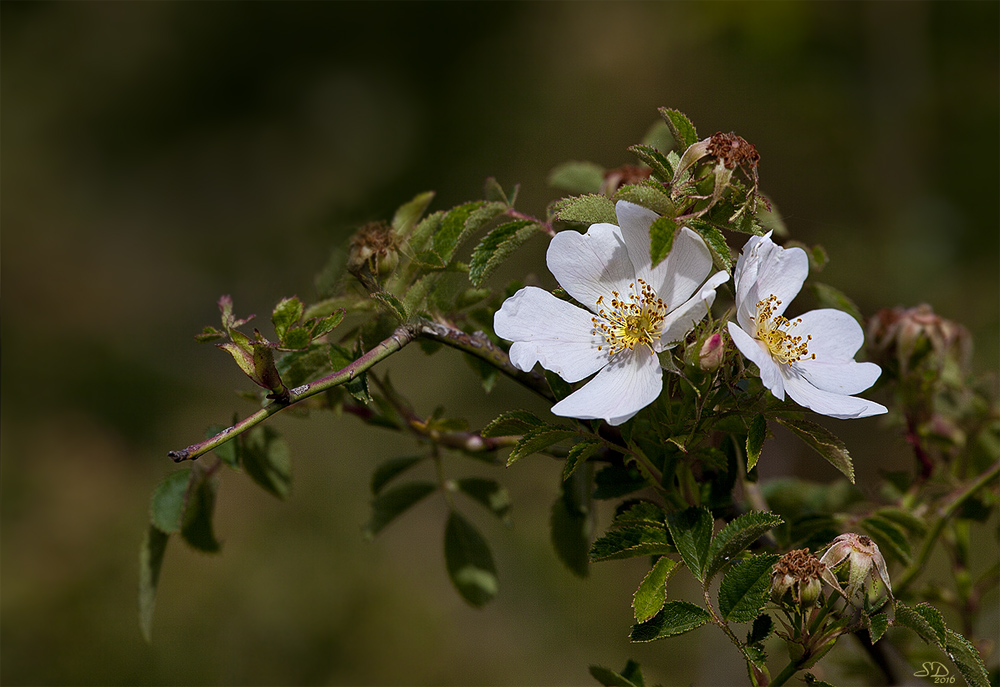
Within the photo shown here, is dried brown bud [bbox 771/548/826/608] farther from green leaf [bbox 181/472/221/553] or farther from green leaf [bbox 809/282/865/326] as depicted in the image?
green leaf [bbox 181/472/221/553]

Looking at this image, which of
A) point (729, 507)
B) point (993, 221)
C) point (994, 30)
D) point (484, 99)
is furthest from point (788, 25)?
point (729, 507)

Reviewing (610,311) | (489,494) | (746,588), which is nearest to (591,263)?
(610,311)

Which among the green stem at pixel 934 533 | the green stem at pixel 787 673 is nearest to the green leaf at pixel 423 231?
the green stem at pixel 787 673

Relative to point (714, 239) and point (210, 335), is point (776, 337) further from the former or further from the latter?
point (210, 335)

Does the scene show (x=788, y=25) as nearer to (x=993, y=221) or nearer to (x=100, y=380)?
(x=993, y=221)

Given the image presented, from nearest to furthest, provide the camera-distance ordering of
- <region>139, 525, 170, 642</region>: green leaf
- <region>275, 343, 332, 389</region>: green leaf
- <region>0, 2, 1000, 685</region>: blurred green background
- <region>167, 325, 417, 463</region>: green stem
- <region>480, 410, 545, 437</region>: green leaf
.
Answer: <region>167, 325, 417, 463</region>: green stem → <region>480, 410, 545, 437</region>: green leaf → <region>275, 343, 332, 389</region>: green leaf → <region>139, 525, 170, 642</region>: green leaf → <region>0, 2, 1000, 685</region>: blurred green background

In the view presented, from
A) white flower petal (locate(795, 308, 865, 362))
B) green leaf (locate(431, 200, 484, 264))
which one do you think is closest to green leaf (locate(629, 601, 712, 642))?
white flower petal (locate(795, 308, 865, 362))

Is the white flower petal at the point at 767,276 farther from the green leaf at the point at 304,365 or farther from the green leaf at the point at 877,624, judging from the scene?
the green leaf at the point at 304,365
